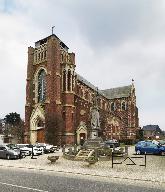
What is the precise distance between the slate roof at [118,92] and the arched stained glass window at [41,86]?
33.4m

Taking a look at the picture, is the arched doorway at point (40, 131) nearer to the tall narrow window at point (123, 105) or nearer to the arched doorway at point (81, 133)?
the arched doorway at point (81, 133)

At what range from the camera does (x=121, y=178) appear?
1706 centimetres

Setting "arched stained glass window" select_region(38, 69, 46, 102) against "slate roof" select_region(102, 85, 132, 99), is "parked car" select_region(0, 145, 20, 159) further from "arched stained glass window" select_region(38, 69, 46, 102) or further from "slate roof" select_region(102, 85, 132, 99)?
"slate roof" select_region(102, 85, 132, 99)

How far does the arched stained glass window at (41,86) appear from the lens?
5534 centimetres

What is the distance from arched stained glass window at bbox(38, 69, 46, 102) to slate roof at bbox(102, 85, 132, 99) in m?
33.4

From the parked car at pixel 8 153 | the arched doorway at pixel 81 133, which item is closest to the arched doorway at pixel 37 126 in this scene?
the arched doorway at pixel 81 133

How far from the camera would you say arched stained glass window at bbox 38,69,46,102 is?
55344mm

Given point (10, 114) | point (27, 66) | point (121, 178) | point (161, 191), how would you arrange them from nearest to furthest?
point (161, 191), point (121, 178), point (27, 66), point (10, 114)

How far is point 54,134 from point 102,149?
21.4m

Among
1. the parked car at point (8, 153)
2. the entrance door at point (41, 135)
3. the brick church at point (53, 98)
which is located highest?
the brick church at point (53, 98)

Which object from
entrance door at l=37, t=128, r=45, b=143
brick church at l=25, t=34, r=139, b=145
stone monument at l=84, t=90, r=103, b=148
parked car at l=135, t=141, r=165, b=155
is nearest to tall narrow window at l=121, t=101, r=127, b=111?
brick church at l=25, t=34, r=139, b=145

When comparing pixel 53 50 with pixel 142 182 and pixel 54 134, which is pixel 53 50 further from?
pixel 142 182

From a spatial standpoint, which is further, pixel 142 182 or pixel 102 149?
pixel 102 149

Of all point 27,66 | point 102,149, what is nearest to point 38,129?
point 27,66
